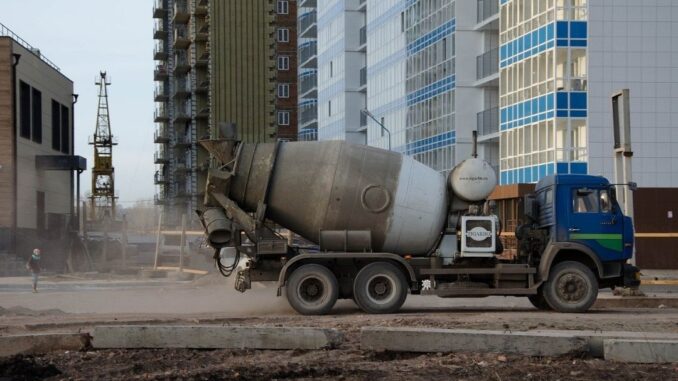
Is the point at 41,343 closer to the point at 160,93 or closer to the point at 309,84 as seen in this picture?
the point at 309,84

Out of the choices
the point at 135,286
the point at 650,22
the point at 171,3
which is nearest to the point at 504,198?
the point at 650,22

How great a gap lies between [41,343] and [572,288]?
1120 centimetres

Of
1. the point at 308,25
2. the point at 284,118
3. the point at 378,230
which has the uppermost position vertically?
the point at 308,25

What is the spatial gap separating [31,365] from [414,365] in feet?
14.7

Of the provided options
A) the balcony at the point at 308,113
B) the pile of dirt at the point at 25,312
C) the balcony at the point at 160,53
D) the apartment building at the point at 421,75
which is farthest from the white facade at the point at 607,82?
the balcony at the point at 160,53

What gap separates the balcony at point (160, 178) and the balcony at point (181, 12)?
18885mm

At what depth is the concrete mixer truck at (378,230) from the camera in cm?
2169

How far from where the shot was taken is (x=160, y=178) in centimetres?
13125

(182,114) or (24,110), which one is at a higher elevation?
(182,114)

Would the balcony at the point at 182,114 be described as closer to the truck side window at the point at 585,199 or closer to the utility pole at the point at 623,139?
the utility pole at the point at 623,139

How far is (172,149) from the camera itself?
396 feet

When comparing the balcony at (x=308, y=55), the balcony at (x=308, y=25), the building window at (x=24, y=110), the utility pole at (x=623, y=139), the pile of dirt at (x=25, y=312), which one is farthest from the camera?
the balcony at (x=308, y=55)

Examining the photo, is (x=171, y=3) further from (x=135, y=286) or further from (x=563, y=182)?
(x=563, y=182)

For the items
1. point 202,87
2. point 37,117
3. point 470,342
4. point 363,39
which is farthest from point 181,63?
point 470,342
